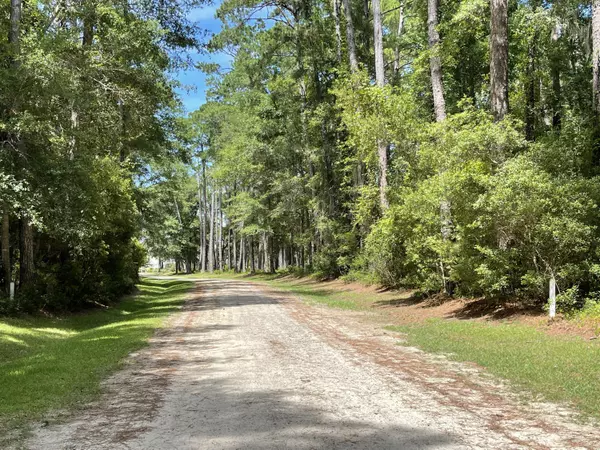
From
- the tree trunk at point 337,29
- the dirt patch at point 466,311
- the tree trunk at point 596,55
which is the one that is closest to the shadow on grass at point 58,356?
the dirt patch at point 466,311

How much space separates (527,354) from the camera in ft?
27.3

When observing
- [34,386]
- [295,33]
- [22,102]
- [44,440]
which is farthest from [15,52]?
[295,33]

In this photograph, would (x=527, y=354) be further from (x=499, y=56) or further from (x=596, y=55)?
(x=596, y=55)

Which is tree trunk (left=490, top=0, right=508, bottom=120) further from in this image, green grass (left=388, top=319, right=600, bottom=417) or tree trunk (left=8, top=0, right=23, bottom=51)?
tree trunk (left=8, top=0, right=23, bottom=51)

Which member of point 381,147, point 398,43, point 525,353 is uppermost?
point 398,43

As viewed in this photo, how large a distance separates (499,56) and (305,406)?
1192 centimetres

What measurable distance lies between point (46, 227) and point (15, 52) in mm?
4456

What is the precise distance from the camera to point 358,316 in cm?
1509

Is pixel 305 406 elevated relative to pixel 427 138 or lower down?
lower down

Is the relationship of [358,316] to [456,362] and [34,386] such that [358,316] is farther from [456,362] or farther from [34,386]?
[34,386]

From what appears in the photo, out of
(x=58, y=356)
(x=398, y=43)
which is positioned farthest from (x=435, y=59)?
(x=58, y=356)

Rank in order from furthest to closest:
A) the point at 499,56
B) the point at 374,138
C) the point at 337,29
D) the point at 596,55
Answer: the point at 337,29 → the point at 374,138 → the point at 499,56 → the point at 596,55

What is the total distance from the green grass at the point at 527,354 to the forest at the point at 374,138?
1516 mm

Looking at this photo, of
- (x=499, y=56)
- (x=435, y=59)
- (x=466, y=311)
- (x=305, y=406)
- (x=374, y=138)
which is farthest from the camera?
(x=374, y=138)
